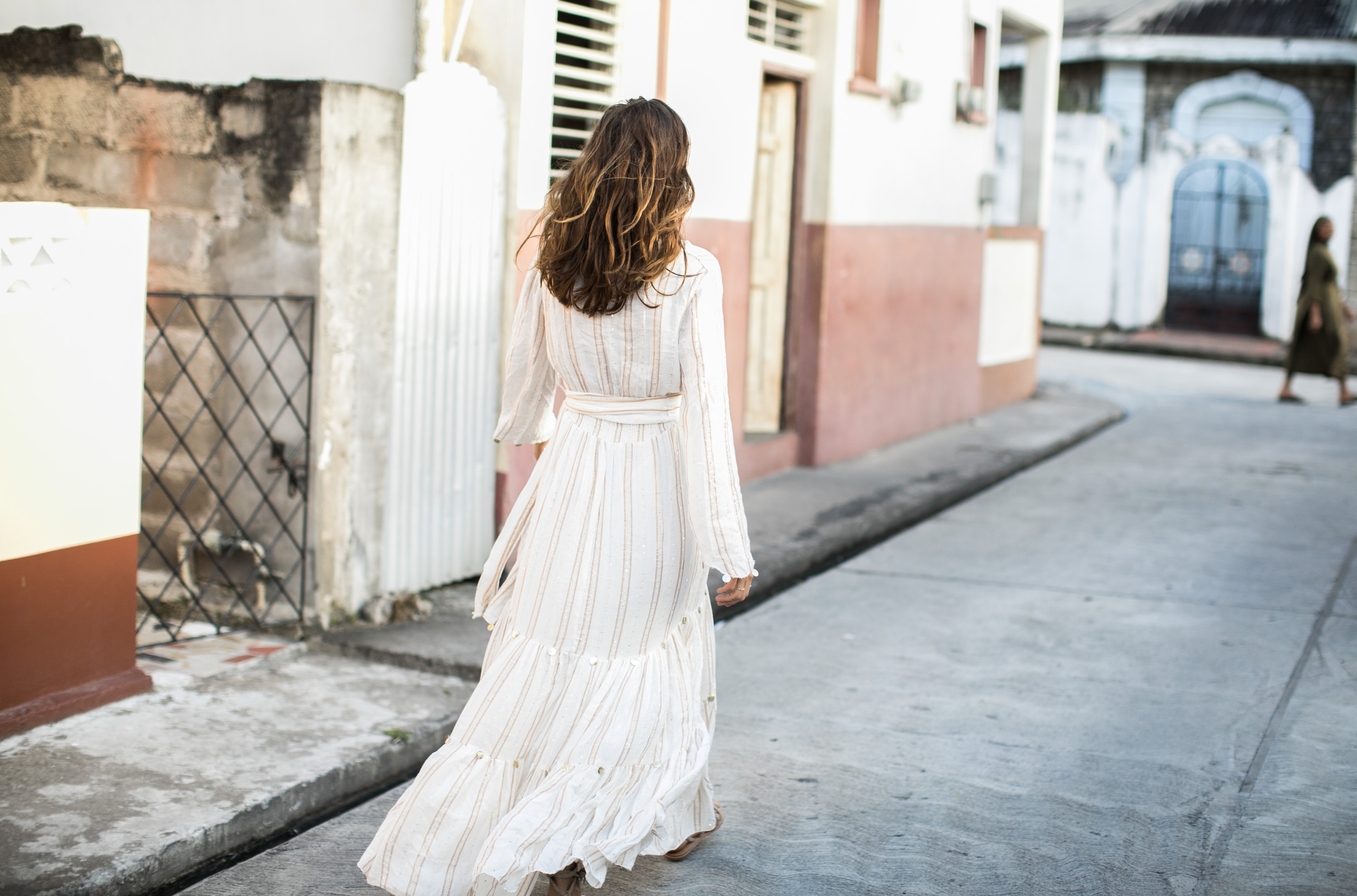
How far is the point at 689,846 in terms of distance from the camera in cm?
359

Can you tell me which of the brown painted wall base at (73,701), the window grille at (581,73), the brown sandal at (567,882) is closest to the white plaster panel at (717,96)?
the window grille at (581,73)

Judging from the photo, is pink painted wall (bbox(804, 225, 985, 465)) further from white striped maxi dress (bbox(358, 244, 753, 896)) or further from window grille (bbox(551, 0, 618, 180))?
white striped maxi dress (bbox(358, 244, 753, 896))

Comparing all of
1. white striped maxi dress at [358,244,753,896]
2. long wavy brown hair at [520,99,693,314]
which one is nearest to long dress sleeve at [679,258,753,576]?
white striped maxi dress at [358,244,753,896]

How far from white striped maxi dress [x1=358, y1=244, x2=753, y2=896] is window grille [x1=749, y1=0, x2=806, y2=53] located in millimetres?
5150

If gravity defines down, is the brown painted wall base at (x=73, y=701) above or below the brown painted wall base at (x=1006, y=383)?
below

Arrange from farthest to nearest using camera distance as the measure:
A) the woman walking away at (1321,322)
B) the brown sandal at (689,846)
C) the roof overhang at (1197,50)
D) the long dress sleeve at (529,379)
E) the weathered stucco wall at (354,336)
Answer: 1. the roof overhang at (1197,50)
2. the woman walking away at (1321,322)
3. the weathered stucco wall at (354,336)
4. the brown sandal at (689,846)
5. the long dress sleeve at (529,379)

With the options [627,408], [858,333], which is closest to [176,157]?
[627,408]

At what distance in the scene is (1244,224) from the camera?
19.2m

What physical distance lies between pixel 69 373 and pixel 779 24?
17.6ft

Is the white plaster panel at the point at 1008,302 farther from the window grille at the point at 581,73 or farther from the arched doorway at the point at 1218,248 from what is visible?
the arched doorway at the point at 1218,248

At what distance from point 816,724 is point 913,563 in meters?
2.42

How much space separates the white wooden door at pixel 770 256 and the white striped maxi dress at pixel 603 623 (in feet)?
18.0

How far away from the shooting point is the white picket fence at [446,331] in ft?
17.1

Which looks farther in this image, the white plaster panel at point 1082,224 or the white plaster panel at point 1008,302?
the white plaster panel at point 1082,224
